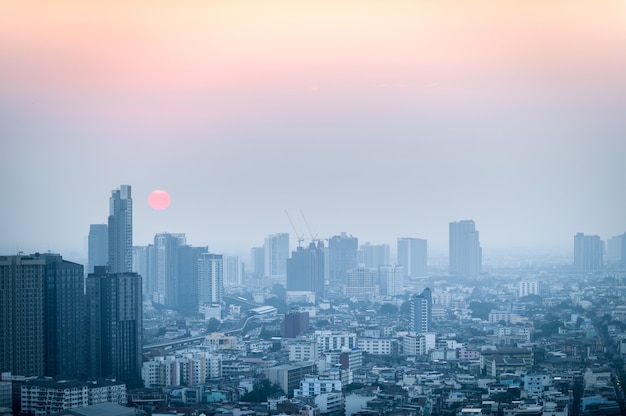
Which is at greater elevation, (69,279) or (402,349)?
(69,279)

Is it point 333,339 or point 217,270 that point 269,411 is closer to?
point 333,339

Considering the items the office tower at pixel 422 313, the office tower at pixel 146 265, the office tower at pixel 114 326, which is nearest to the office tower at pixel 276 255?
the office tower at pixel 146 265

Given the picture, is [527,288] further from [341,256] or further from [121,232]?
[121,232]

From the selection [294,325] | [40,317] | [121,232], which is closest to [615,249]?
[294,325]

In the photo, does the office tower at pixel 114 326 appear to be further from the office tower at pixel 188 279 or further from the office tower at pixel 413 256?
the office tower at pixel 413 256

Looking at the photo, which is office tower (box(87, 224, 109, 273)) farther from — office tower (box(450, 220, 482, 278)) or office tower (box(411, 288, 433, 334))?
office tower (box(450, 220, 482, 278))

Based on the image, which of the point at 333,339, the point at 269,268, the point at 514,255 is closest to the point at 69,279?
the point at 333,339
